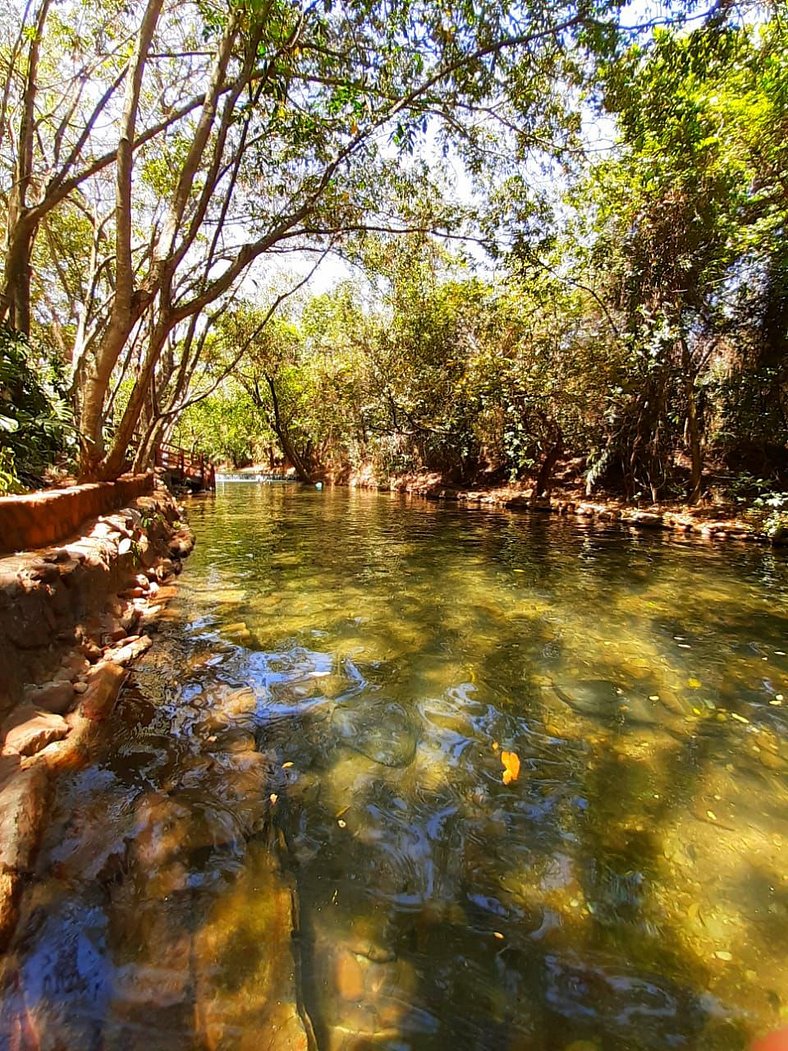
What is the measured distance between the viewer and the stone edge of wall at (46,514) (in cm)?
354

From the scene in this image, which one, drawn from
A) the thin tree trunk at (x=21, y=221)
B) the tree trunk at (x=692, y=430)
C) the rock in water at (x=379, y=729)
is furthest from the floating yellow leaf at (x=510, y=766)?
the tree trunk at (x=692, y=430)

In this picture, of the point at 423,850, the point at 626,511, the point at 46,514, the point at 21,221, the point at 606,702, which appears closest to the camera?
the point at 423,850

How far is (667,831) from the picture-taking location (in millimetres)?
2277

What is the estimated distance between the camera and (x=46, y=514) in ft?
13.5

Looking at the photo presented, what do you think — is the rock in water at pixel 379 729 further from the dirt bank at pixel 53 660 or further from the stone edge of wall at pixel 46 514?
the stone edge of wall at pixel 46 514

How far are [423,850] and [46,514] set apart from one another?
400 cm

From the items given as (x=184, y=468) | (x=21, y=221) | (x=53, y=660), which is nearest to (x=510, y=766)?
(x=53, y=660)

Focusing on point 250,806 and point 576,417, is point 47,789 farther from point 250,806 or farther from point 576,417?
point 576,417

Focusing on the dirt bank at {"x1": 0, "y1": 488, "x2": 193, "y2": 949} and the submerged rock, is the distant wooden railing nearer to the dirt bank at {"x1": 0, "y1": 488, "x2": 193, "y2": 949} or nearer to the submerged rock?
the dirt bank at {"x1": 0, "y1": 488, "x2": 193, "y2": 949}

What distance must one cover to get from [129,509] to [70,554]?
3.34 m

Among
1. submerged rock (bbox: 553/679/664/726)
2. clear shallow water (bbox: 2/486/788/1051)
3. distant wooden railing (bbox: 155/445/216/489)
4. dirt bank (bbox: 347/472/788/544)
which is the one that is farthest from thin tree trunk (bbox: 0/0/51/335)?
dirt bank (bbox: 347/472/788/544)

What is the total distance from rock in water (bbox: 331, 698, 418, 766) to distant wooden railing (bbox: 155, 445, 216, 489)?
19342 mm

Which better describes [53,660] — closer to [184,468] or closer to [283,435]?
[184,468]

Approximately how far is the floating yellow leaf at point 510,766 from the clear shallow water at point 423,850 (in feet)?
0.16
